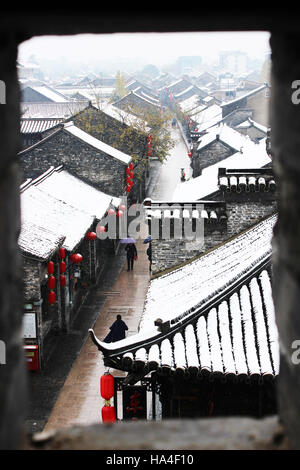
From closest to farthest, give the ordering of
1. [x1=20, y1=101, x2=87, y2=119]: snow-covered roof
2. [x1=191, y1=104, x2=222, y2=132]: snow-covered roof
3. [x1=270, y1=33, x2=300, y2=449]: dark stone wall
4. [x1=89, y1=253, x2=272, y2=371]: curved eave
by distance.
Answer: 1. [x1=270, y1=33, x2=300, y2=449]: dark stone wall
2. [x1=89, y1=253, x2=272, y2=371]: curved eave
3. [x1=20, y1=101, x2=87, y2=119]: snow-covered roof
4. [x1=191, y1=104, x2=222, y2=132]: snow-covered roof

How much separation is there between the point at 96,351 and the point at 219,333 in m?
9.46

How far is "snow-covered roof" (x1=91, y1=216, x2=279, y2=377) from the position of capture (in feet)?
30.0

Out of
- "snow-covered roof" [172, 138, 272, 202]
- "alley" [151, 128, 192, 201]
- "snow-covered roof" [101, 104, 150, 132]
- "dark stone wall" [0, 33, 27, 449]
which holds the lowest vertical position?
"alley" [151, 128, 192, 201]

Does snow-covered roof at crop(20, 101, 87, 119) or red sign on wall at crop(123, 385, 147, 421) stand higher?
snow-covered roof at crop(20, 101, 87, 119)

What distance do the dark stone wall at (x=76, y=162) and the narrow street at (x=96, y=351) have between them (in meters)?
3.38

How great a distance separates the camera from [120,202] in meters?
29.0

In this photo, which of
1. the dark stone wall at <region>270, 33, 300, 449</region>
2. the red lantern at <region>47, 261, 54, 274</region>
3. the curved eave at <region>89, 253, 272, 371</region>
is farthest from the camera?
the red lantern at <region>47, 261, 54, 274</region>

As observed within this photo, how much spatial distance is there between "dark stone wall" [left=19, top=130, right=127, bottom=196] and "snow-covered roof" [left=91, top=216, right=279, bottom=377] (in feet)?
60.2

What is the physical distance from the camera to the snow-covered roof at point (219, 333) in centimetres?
916

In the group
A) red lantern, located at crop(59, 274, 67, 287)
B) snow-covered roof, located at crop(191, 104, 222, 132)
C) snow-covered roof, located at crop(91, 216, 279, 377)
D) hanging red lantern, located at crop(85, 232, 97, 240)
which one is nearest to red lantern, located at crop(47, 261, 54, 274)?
red lantern, located at crop(59, 274, 67, 287)

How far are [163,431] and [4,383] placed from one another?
0.80 metres

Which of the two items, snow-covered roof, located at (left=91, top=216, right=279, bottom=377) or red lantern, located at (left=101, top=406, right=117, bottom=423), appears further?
red lantern, located at (left=101, top=406, right=117, bottom=423)

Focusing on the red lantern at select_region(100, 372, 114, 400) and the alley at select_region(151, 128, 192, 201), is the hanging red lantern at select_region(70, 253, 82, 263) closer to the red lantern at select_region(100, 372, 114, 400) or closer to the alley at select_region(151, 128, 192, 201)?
the red lantern at select_region(100, 372, 114, 400)

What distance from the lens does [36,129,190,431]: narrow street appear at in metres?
14.7
